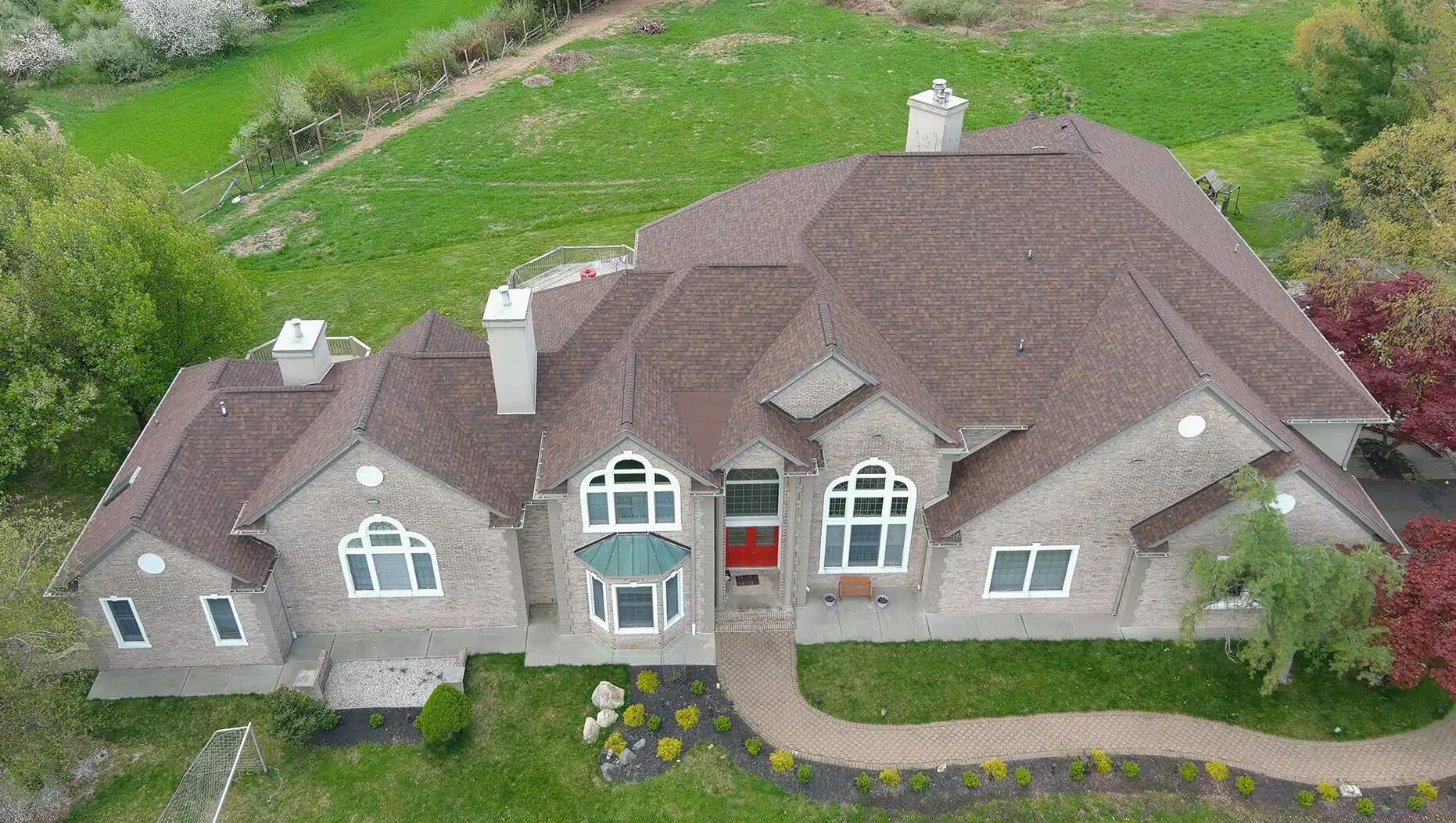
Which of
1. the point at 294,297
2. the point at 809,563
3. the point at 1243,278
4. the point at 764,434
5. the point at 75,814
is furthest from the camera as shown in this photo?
the point at 294,297

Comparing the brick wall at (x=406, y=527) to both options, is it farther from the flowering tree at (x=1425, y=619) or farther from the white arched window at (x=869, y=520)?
the flowering tree at (x=1425, y=619)

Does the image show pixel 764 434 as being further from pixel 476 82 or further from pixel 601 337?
pixel 476 82

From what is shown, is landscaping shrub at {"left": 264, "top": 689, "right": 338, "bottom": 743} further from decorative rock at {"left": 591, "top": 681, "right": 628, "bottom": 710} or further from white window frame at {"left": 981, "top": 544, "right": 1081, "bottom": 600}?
white window frame at {"left": 981, "top": 544, "right": 1081, "bottom": 600}

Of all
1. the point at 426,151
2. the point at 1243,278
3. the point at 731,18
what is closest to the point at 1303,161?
the point at 1243,278

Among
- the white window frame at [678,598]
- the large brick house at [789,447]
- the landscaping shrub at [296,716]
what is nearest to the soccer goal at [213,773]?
the landscaping shrub at [296,716]

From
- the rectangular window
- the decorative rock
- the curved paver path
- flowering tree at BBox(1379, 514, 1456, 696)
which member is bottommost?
the curved paver path

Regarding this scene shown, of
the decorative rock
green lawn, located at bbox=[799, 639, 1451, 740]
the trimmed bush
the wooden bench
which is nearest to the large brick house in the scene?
the wooden bench
